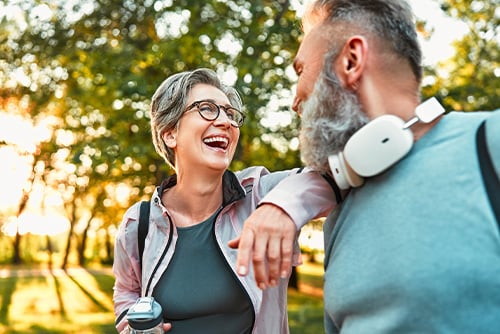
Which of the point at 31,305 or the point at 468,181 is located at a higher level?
the point at 468,181

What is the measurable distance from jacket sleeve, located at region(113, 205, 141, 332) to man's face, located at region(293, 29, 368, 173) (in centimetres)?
116

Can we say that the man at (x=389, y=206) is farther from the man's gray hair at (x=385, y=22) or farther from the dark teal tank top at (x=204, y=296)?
the dark teal tank top at (x=204, y=296)

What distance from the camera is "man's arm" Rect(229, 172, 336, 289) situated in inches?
47.7

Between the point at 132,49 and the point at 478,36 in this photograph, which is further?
the point at 478,36

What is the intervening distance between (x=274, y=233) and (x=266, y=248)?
38 mm

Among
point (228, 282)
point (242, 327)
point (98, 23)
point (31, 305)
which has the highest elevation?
point (98, 23)

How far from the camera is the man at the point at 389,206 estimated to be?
106 cm

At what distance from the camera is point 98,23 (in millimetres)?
7969

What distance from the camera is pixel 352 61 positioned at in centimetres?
125

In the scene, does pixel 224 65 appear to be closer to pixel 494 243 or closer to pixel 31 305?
pixel 494 243

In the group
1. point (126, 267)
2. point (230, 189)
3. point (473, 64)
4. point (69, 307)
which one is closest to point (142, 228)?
point (126, 267)

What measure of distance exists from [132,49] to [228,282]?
5.39 meters

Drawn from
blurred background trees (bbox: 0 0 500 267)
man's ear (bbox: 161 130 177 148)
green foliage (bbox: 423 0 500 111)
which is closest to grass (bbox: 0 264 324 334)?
blurred background trees (bbox: 0 0 500 267)

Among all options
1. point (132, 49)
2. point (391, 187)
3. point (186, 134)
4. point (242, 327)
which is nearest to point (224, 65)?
point (132, 49)
